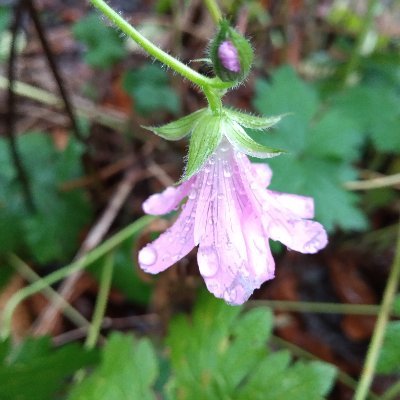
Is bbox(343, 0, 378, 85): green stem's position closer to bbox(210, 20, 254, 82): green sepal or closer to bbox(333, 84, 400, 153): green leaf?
bbox(333, 84, 400, 153): green leaf

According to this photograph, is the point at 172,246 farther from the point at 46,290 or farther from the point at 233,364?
the point at 46,290

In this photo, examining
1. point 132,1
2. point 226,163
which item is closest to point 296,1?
point 132,1

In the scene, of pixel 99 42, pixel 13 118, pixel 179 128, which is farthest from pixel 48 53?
pixel 179 128

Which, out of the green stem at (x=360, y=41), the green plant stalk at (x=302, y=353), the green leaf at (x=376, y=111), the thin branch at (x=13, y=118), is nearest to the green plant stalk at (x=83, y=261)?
the thin branch at (x=13, y=118)

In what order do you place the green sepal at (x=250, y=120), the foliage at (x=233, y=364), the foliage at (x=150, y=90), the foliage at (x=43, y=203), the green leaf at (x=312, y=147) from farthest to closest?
the foliage at (x=150, y=90) < the foliage at (x=43, y=203) < the green leaf at (x=312, y=147) < the foliage at (x=233, y=364) < the green sepal at (x=250, y=120)

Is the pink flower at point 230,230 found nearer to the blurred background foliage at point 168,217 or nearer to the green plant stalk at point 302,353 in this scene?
the blurred background foliage at point 168,217

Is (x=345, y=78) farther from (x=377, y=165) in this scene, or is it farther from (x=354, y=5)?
(x=354, y=5)
